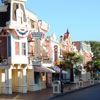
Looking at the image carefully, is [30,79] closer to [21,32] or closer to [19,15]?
[21,32]

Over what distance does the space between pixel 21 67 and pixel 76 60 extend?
17.8 m

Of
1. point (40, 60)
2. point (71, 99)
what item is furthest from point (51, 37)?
point (71, 99)

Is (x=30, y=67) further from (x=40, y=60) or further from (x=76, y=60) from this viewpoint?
(x=76, y=60)

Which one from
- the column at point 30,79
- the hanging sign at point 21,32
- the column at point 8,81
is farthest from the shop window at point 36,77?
the hanging sign at point 21,32

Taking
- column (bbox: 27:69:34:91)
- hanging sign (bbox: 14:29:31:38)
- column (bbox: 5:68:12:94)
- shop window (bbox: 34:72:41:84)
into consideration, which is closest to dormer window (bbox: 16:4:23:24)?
hanging sign (bbox: 14:29:31:38)

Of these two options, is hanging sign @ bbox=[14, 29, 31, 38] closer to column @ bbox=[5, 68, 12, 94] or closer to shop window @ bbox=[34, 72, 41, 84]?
column @ bbox=[5, 68, 12, 94]

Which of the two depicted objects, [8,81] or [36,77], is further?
[36,77]

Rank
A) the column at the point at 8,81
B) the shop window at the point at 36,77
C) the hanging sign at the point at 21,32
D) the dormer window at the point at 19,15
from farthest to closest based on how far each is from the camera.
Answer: the shop window at the point at 36,77
the dormer window at the point at 19,15
the hanging sign at the point at 21,32
the column at the point at 8,81

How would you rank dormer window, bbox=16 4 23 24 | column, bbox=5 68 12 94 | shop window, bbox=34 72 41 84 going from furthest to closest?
shop window, bbox=34 72 41 84, dormer window, bbox=16 4 23 24, column, bbox=5 68 12 94

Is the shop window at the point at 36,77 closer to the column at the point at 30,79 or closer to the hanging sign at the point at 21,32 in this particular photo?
the column at the point at 30,79

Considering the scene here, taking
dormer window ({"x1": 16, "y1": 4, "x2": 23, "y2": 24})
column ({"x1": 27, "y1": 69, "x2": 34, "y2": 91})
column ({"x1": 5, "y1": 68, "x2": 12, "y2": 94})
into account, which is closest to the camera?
column ({"x1": 5, "y1": 68, "x2": 12, "y2": 94})

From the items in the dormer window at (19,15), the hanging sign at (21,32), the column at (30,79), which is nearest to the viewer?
the hanging sign at (21,32)

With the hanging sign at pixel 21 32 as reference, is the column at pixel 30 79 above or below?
below

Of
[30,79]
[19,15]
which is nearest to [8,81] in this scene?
[30,79]
